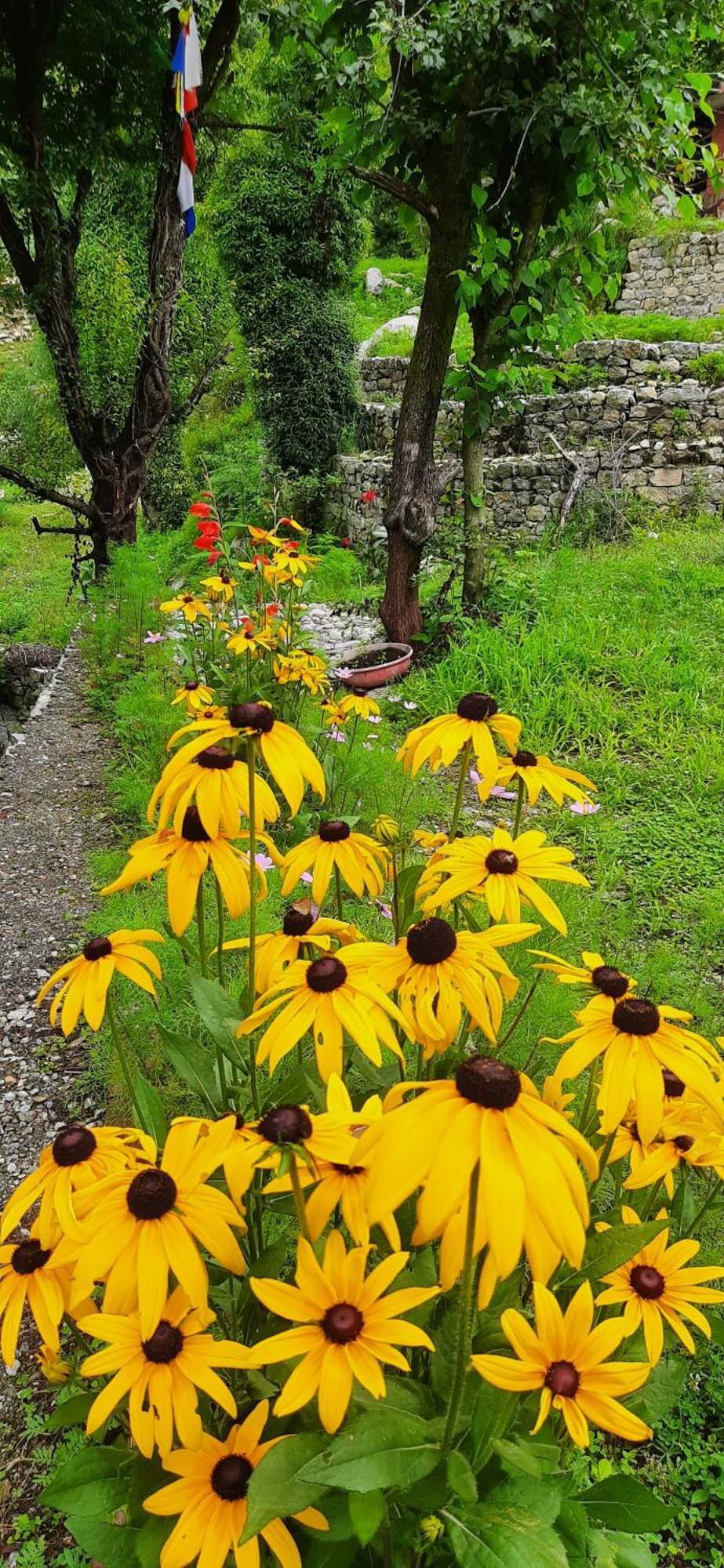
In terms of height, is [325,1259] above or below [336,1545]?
above

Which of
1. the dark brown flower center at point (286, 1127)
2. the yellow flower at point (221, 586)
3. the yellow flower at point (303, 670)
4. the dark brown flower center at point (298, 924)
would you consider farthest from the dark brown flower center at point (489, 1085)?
the yellow flower at point (221, 586)

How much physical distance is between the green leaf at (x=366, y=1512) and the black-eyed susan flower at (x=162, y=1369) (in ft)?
0.44

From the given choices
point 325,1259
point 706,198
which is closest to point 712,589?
point 325,1259

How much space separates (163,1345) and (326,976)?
357 mm

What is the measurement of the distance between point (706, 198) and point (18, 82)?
13728mm

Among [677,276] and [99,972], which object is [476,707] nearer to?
[99,972]

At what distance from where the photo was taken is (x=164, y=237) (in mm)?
6109

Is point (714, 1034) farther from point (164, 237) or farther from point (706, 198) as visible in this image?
point (706, 198)

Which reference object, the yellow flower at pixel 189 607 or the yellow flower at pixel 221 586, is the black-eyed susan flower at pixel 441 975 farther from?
the yellow flower at pixel 221 586

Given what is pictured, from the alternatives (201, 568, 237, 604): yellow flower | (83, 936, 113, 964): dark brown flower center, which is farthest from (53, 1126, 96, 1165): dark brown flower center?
(201, 568, 237, 604): yellow flower

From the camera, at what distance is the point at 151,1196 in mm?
771

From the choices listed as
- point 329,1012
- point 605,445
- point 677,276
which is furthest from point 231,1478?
point 677,276

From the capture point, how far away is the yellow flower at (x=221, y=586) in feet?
12.3

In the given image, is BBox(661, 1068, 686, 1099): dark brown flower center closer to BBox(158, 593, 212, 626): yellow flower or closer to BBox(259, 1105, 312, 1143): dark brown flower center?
BBox(259, 1105, 312, 1143): dark brown flower center
